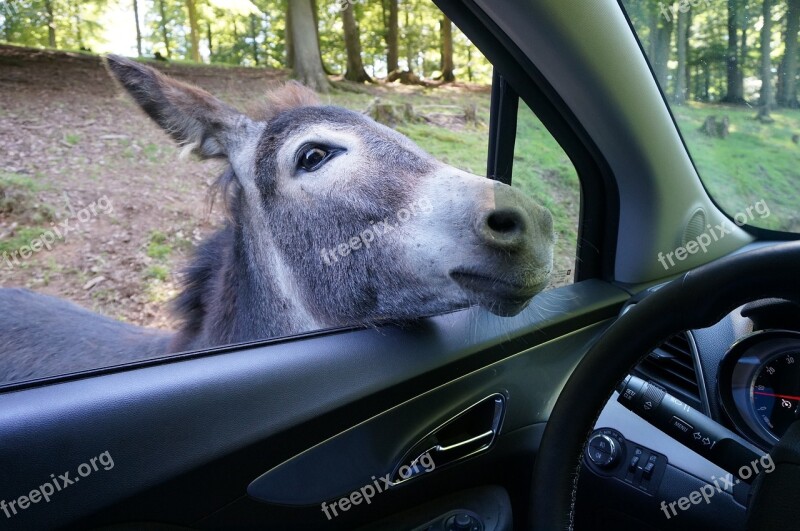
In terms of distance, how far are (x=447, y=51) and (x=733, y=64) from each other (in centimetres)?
132

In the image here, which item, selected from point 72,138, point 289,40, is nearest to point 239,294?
point 72,138

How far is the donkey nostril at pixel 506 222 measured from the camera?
5.44 feet

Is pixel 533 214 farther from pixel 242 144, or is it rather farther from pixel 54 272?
pixel 54 272

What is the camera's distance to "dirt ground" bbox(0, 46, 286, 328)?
1988 mm

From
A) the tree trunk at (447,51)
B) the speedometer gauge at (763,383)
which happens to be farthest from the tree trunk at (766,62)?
the tree trunk at (447,51)

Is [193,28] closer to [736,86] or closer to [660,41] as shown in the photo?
[660,41]

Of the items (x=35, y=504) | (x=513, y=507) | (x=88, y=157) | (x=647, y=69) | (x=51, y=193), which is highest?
(x=647, y=69)

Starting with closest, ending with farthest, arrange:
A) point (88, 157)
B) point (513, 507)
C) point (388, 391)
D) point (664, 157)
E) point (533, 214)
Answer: point (533, 214) → point (388, 391) → point (88, 157) → point (513, 507) → point (664, 157)

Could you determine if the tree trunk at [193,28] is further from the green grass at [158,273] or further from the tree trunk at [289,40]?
the green grass at [158,273]

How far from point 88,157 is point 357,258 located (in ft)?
3.74

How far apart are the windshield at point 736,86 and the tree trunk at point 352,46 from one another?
4.02 feet

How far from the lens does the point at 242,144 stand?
2.45 m

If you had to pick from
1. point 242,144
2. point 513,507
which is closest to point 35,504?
point 242,144

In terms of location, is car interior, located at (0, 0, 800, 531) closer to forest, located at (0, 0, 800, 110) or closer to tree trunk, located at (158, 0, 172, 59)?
forest, located at (0, 0, 800, 110)
